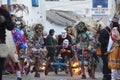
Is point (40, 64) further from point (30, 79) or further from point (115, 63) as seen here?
point (115, 63)

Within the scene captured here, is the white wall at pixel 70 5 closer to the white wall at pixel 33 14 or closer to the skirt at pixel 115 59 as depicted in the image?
the white wall at pixel 33 14

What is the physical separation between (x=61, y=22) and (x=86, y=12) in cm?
365

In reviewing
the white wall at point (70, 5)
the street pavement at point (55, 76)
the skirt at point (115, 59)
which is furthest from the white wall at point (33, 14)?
the skirt at point (115, 59)

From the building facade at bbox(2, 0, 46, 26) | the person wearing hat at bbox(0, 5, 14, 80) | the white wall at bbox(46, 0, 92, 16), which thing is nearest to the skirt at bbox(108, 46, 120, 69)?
the person wearing hat at bbox(0, 5, 14, 80)

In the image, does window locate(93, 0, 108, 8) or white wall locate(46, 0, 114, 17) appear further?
white wall locate(46, 0, 114, 17)

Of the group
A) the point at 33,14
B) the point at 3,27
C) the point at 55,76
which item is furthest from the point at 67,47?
the point at 33,14

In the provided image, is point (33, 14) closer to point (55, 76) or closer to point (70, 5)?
point (70, 5)

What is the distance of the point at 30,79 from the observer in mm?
14719

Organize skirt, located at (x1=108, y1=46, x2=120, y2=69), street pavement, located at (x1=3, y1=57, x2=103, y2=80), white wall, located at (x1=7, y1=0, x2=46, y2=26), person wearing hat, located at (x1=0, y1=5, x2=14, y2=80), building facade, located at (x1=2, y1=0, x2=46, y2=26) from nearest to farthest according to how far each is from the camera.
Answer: person wearing hat, located at (x1=0, y1=5, x2=14, y2=80)
skirt, located at (x1=108, y1=46, x2=120, y2=69)
street pavement, located at (x1=3, y1=57, x2=103, y2=80)
white wall, located at (x1=7, y1=0, x2=46, y2=26)
building facade, located at (x1=2, y1=0, x2=46, y2=26)

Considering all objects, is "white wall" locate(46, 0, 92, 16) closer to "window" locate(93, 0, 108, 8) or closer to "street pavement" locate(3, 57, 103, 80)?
"window" locate(93, 0, 108, 8)

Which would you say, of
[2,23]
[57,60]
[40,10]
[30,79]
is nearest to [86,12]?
[40,10]

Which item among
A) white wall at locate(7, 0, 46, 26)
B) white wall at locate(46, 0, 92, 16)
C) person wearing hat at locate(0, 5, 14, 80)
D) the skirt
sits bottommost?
white wall at locate(46, 0, 92, 16)

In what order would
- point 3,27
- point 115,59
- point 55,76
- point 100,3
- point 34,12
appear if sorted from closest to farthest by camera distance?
point 3,27 → point 115,59 → point 55,76 → point 34,12 → point 100,3

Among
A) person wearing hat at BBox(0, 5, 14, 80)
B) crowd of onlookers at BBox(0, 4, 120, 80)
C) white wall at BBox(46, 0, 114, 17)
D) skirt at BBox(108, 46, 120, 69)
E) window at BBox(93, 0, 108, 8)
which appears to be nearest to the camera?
person wearing hat at BBox(0, 5, 14, 80)
